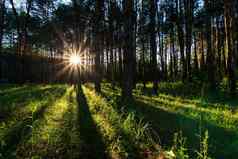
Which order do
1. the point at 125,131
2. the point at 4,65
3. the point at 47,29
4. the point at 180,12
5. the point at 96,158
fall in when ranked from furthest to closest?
the point at 4,65
the point at 47,29
the point at 180,12
the point at 125,131
the point at 96,158

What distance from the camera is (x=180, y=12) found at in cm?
3312

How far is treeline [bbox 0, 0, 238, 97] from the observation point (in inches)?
731

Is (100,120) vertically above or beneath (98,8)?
beneath

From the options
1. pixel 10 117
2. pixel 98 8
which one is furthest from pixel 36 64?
pixel 10 117

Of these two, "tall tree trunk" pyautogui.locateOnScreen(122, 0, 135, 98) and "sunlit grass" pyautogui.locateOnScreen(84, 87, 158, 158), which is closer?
"sunlit grass" pyautogui.locateOnScreen(84, 87, 158, 158)

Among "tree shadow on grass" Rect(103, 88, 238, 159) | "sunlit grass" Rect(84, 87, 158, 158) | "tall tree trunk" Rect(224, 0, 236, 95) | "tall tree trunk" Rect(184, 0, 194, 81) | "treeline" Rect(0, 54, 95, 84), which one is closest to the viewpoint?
"sunlit grass" Rect(84, 87, 158, 158)

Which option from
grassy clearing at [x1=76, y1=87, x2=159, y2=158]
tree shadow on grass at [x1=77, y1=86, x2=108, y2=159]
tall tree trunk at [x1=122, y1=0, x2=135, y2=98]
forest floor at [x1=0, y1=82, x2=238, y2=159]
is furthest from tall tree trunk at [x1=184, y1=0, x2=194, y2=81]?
grassy clearing at [x1=76, y1=87, x2=159, y2=158]

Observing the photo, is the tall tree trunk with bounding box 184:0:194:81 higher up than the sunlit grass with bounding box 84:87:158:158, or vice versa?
the tall tree trunk with bounding box 184:0:194:81

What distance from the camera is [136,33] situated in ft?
121

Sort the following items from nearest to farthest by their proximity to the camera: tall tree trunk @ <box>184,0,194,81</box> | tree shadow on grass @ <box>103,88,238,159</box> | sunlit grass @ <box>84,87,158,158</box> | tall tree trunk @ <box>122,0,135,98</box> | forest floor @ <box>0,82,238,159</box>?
1. forest floor @ <box>0,82,238,159</box>
2. sunlit grass @ <box>84,87,158,158</box>
3. tree shadow on grass @ <box>103,88,238,159</box>
4. tall tree trunk @ <box>122,0,135,98</box>
5. tall tree trunk @ <box>184,0,194,81</box>

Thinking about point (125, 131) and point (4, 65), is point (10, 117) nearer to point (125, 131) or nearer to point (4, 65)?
point (125, 131)

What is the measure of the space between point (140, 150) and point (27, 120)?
4598 millimetres

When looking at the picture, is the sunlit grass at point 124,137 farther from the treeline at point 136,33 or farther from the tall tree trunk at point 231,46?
the tall tree trunk at point 231,46

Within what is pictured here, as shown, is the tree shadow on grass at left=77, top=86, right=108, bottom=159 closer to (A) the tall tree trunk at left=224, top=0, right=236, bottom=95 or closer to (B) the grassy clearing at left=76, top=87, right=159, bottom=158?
(B) the grassy clearing at left=76, top=87, right=159, bottom=158
